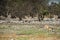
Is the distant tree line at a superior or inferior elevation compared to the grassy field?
inferior

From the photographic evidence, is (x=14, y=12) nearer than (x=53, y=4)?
Yes

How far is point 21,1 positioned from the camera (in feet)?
160

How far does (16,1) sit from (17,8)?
2.73 meters

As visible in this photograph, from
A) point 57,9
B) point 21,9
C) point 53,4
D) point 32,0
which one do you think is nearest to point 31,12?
point 21,9

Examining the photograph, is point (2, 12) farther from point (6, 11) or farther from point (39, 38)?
point (39, 38)

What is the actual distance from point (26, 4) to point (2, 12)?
7.96m

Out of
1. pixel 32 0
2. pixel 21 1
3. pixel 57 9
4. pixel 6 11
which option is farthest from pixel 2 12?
pixel 57 9

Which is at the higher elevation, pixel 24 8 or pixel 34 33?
pixel 34 33

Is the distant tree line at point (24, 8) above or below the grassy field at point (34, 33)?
below

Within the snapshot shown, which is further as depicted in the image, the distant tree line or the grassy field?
the distant tree line

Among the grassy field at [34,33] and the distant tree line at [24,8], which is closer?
the grassy field at [34,33]

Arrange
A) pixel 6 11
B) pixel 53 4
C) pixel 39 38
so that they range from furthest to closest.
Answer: pixel 53 4
pixel 6 11
pixel 39 38

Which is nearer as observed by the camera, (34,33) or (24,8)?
(34,33)

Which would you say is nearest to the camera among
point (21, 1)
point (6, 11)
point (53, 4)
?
point (6, 11)
